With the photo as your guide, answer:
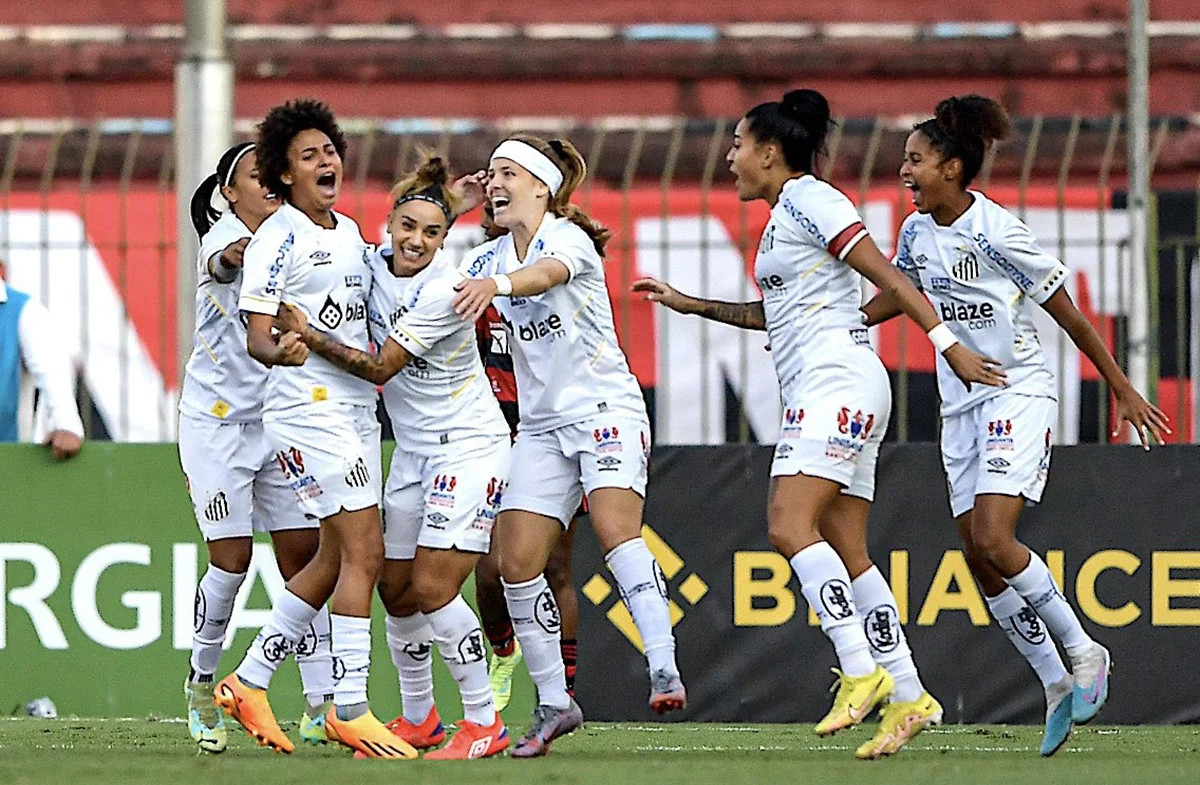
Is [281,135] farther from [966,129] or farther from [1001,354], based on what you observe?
[1001,354]

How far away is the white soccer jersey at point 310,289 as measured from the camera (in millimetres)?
7266

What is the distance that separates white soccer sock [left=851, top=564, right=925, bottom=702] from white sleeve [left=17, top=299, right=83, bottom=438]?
A: 3.55 m

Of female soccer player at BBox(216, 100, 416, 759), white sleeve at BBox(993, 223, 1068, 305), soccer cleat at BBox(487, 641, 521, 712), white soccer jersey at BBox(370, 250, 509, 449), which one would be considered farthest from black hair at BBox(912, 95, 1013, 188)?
soccer cleat at BBox(487, 641, 521, 712)

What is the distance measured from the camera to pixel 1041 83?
17.0m

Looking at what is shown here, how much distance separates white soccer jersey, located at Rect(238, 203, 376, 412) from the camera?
7.27m

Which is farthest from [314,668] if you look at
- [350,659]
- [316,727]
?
[350,659]

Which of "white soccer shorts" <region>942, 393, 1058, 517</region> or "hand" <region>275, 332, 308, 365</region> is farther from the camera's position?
"white soccer shorts" <region>942, 393, 1058, 517</region>

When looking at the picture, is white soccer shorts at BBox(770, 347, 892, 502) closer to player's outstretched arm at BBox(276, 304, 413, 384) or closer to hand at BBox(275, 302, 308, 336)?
player's outstretched arm at BBox(276, 304, 413, 384)

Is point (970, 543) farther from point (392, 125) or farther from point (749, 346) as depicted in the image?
point (392, 125)

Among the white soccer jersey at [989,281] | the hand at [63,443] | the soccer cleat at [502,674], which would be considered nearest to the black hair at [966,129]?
the white soccer jersey at [989,281]

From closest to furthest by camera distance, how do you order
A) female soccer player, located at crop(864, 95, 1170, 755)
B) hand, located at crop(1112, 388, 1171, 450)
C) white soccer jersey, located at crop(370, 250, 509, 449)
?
white soccer jersey, located at crop(370, 250, 509, 449) < female soccer player, located at crop(864, 95, 1170, 755) < hand, located at crop(1112, 388, 1171, 450)

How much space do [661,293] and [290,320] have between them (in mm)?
1233

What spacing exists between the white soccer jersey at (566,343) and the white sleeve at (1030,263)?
1.32 meters

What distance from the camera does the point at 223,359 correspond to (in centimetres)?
796
